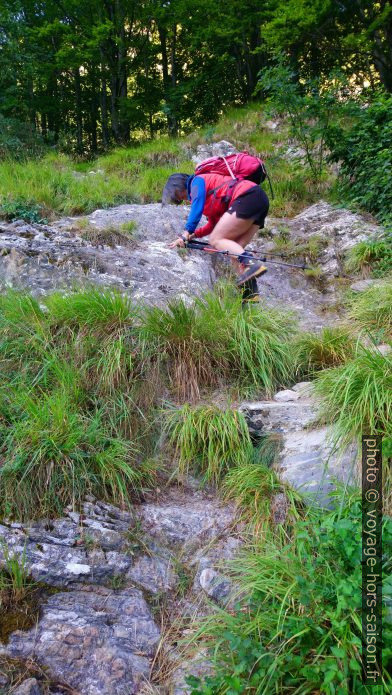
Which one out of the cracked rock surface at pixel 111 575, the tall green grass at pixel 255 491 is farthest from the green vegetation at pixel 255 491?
the cracked rock surface at pixel 111 575

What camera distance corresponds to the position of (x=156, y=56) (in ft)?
51.5

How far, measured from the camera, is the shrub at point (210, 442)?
310cm

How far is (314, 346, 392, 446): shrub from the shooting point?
2762 mm

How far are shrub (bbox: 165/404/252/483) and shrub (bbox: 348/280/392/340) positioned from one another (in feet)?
4.93

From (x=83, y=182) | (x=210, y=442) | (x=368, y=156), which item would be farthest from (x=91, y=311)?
(x=368, y=156)

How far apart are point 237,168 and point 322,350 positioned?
6.87 ft

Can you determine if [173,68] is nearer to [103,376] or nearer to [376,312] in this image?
[376,312]

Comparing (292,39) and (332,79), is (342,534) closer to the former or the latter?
(332,79)

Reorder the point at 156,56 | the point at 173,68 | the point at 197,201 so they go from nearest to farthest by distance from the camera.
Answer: the point at 197,201 < the point at 173,68 < the point at 156,56

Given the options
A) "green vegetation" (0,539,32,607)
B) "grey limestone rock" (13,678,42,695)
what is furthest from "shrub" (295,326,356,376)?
"grey limestone rock" (13,678,42,695)

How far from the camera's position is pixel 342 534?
2076 millimetres

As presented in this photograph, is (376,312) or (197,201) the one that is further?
(197,201)

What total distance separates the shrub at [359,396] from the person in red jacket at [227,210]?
64.5 inches

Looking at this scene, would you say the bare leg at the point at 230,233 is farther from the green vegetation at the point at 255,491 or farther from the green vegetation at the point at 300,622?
the green vegetation at the point at 300,622
